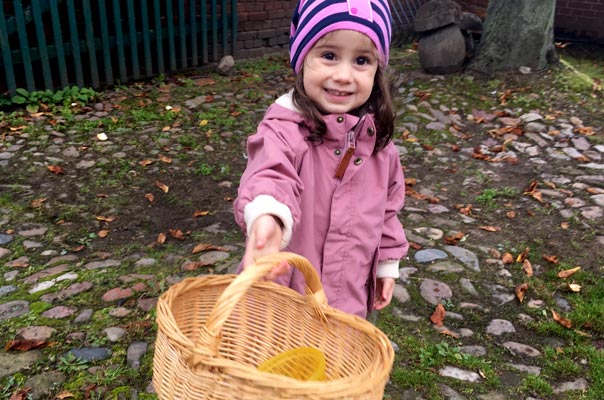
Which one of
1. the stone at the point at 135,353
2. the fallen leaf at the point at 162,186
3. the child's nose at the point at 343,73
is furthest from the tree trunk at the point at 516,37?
the stone at the point at 135,353

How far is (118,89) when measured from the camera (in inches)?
252

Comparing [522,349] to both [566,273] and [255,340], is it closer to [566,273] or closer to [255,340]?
[566,273]

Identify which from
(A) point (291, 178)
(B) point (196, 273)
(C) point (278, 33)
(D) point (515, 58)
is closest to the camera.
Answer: (A) point (291, 178)

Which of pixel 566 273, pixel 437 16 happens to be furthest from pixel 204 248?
pixel 437 16

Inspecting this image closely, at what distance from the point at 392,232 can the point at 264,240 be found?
0.84m

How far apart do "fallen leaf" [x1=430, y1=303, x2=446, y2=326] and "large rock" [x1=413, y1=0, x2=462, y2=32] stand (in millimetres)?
4967

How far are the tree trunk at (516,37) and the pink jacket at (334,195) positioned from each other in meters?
5.60

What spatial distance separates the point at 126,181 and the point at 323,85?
293 centimetres

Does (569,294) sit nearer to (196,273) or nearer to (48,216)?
(196,273)

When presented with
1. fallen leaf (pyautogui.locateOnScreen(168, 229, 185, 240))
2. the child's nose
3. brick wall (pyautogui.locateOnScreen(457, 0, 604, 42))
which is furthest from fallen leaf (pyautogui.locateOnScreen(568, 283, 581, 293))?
brick wall (pyautogui.locateOnScreen(457, 0, 604, 42))

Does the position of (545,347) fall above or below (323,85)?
below

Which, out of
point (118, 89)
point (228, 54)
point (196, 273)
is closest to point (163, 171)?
point (196, 273)

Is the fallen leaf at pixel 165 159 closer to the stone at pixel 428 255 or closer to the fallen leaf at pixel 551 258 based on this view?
the stone at pixel 428 255

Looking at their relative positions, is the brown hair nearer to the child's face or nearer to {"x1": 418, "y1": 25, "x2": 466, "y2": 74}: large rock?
the child's face
